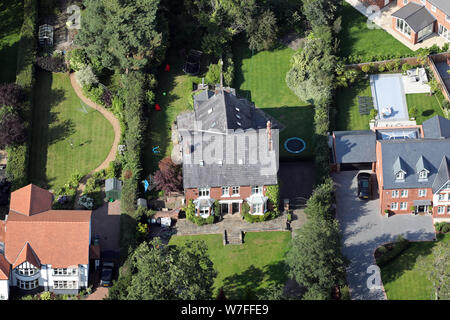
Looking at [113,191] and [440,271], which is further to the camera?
[113,191]

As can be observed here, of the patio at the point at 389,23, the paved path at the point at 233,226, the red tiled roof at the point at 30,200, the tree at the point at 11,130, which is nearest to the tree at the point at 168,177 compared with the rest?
the paved path at the point at 233,226

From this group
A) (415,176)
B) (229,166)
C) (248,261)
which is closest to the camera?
(248,261)

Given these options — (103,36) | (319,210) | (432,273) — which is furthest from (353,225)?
(103,36)

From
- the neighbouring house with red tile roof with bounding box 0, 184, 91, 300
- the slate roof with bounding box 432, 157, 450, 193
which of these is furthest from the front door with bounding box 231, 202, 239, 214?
the slate roof with bounding box 432, 157, 450, 193

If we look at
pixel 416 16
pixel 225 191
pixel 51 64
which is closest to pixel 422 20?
pixel 416 16

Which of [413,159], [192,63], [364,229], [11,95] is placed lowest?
[364,229]

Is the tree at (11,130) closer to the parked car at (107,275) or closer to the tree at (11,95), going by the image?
the tree at (11,95)

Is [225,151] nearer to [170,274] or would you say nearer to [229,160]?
[229,160]
